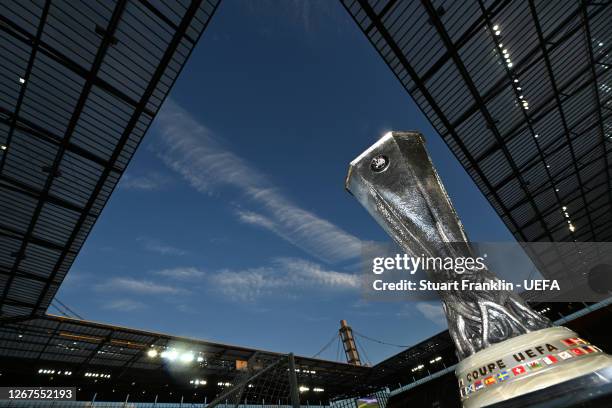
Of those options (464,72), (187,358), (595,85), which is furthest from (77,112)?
(595,85)

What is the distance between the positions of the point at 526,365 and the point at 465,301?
61cm

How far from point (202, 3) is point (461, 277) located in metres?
9.37

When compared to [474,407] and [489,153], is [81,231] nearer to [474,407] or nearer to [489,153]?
[474,407]

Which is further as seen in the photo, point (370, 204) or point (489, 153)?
point (489, 153)

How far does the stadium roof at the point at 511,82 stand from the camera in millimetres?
9875

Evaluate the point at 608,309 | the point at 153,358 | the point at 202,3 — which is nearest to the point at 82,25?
the point at 202,3

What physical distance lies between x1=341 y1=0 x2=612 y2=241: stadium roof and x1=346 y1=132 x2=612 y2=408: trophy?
345 inches

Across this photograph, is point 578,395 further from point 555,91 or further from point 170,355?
point 170,355

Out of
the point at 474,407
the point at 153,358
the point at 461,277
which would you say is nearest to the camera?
the point at 474,407

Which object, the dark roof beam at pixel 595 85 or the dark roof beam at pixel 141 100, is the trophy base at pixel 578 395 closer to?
the dark roof beam at pixel 141 100

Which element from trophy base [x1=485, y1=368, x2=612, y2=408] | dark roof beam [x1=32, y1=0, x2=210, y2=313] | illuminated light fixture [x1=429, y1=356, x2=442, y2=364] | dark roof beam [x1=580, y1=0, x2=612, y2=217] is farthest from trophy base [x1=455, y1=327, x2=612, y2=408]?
illuminated light fixture [x1=429, y1=356, x2=442, y2=364]

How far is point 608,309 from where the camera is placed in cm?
1808

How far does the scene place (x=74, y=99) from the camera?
1020 centimetres

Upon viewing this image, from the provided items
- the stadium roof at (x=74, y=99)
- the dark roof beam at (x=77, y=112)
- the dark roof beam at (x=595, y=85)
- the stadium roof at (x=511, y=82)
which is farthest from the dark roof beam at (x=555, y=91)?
the dark roof beam at (x=77, y=112)
